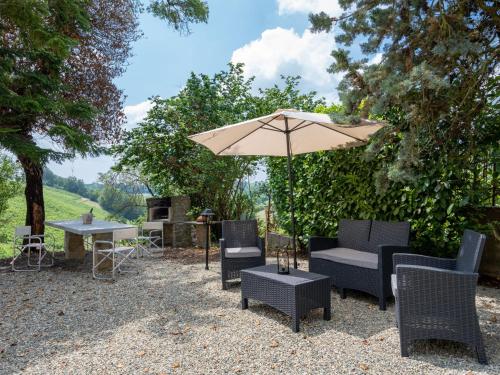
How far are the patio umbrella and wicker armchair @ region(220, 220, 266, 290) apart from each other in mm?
567

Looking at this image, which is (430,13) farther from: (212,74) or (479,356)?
(212,74)

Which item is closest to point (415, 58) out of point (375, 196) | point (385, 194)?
point (385, 194)

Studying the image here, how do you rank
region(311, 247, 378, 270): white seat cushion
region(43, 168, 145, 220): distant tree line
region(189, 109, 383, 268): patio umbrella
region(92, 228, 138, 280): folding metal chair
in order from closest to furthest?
region(311, 247, 378, 270): white seat cushion → region(189, 109, 383, 268): patio umbrella → region(92, 228, 138, 280): folding metal chair → region(43, 168, 145, 220): distant tree line

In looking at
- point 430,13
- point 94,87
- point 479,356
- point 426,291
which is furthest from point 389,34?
point 94,87

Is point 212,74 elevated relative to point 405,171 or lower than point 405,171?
elevated

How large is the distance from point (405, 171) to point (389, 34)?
1466 mm

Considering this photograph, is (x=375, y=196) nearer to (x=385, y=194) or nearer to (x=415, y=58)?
(x=385, y=194)

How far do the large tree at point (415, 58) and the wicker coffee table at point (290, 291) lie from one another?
142 centimetres

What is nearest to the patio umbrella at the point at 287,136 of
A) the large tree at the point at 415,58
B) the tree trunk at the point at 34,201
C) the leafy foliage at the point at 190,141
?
the large tree at the point at 415,58

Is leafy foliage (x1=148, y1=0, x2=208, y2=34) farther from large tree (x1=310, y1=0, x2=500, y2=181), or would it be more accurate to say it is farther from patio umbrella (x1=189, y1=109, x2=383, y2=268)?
large tree (x1=310, y1=0, x2=500, y2=181)

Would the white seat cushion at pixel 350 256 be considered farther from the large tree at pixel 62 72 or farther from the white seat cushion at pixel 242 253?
the large tree at pixel 62 72

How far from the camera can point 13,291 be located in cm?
533

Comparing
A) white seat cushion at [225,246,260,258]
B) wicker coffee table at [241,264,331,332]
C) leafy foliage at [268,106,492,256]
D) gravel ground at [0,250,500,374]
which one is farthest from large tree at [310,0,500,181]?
white seat cushion at [225,246,260,258]

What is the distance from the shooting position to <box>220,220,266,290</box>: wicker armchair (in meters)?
5.23
